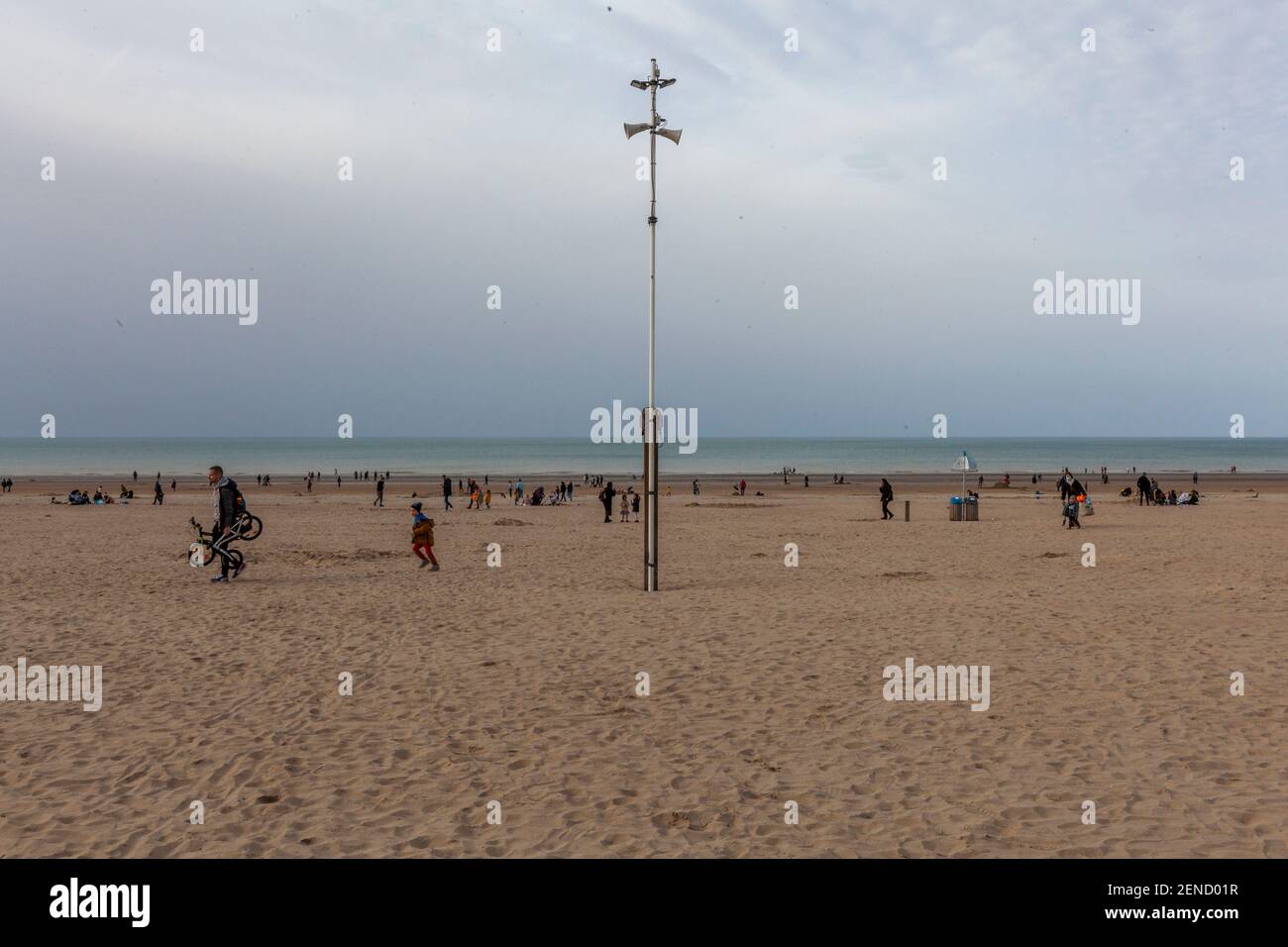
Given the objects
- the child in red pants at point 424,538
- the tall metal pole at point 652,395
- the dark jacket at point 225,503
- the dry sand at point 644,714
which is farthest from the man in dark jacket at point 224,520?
the tall metal pole at point 652,395

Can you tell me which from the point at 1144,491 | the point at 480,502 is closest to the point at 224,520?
the point at 480,502

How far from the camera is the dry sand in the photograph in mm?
6230

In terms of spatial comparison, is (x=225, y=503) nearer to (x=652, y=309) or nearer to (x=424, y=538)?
(x=424, y=538)

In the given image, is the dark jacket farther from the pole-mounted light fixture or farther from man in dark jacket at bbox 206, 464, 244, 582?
the pole-mounted light fixture

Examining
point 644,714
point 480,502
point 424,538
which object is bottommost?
point 644,714

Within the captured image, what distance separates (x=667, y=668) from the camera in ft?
35.9

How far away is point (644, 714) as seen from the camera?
9047 mm

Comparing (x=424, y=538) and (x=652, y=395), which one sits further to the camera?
(x=424, y=538)

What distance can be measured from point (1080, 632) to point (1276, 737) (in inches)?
190

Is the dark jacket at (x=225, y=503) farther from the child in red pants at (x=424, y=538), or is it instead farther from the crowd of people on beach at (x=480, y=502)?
the child in red pants at (x=424, y=538)

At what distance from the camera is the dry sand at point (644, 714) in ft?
20.4

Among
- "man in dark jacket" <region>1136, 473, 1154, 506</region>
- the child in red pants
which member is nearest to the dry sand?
the child in red pants

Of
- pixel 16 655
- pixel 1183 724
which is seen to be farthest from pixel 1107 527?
pixel 16 655
